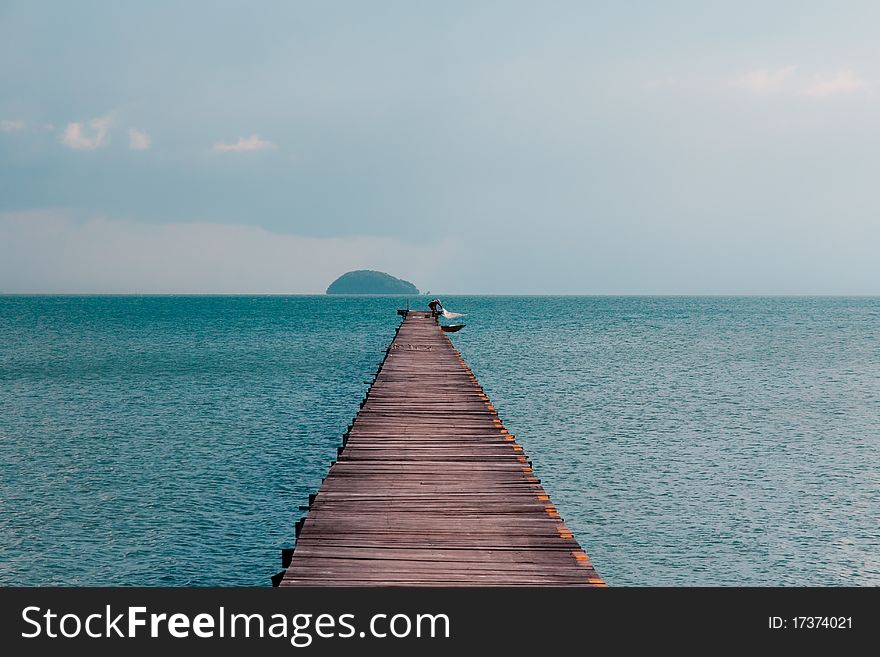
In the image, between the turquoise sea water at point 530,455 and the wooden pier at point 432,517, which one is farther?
the turquoise sea water at point 530,455

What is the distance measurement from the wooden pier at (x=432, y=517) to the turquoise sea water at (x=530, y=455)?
9.99 feet

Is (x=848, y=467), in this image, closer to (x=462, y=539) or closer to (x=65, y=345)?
(x=462, y=539)

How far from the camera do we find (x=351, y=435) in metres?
17.7

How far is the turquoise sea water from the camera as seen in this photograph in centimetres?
1622

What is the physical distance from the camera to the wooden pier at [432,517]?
9.33 m

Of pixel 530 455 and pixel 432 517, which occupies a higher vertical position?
pixel 530 455

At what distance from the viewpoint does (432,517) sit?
1152cm

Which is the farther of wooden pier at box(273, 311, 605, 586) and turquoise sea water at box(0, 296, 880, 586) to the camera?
turquoise sea water at box(0, 296, 880, 586)

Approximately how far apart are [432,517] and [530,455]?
14.2 metres

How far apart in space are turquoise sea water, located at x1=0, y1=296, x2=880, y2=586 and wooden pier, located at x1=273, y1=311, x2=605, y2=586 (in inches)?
120
